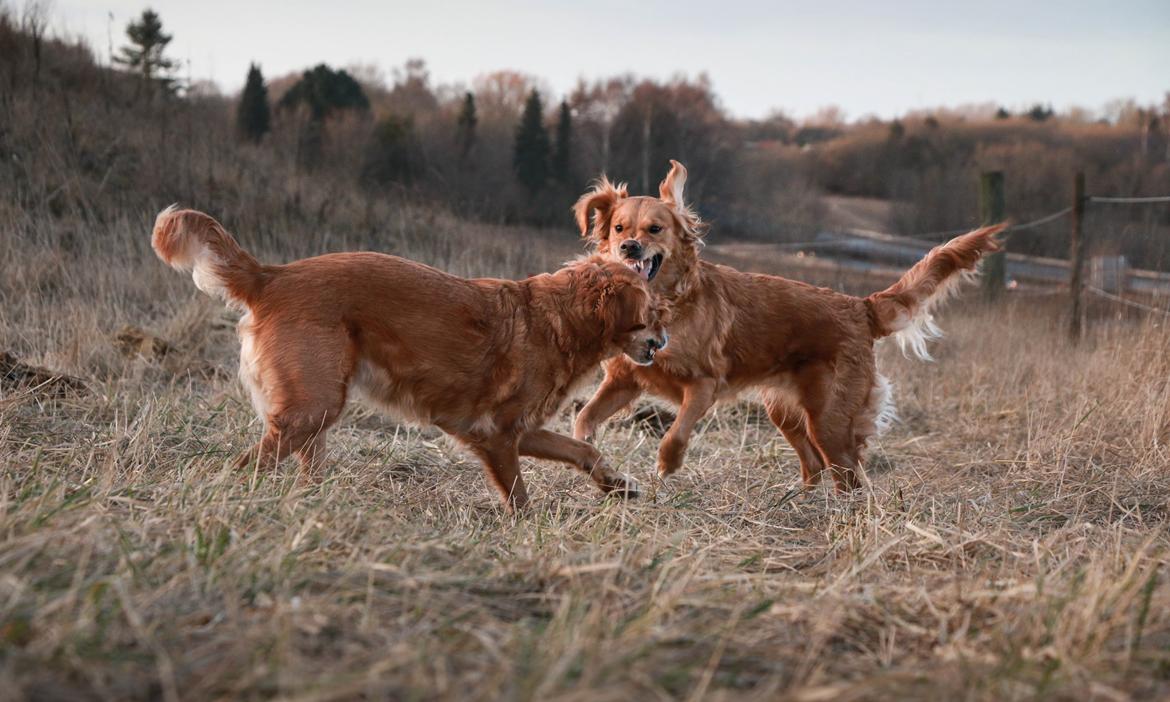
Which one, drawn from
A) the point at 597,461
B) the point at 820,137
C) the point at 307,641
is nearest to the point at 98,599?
the point at 307,641

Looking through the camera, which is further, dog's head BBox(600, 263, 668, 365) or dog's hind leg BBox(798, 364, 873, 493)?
dog's hind leg BBox(798, 364, 873, 493)

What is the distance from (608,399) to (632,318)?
→ 982 millimetres

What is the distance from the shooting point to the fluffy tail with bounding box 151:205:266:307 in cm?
405

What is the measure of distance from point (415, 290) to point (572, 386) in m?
0.97

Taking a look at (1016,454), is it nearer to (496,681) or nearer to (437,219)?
(496,681)

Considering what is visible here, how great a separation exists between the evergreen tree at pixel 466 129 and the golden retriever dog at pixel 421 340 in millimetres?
25094

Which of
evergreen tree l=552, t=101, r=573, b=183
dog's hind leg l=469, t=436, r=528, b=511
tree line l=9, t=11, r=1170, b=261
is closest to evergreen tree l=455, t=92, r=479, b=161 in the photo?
tree line l=9, t=11, r=1170, b=261

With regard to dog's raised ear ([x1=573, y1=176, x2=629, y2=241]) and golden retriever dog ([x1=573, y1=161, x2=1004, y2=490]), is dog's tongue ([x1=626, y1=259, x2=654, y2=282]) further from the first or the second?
dog's raised ear ([x1=573, y1=176, x2=629, y2=241])

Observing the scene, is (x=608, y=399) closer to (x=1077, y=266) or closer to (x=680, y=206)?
(x=680, y=206)

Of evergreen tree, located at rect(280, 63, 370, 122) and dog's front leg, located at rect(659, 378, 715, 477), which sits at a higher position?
evergreen tree, located at rect(280, 63, 370, 122)

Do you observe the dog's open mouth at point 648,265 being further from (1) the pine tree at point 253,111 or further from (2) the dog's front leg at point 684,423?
(1) the pine tree at point 253,111

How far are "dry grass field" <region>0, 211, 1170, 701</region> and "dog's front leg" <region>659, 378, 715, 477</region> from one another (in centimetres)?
15

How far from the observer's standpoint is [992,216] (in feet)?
42.1

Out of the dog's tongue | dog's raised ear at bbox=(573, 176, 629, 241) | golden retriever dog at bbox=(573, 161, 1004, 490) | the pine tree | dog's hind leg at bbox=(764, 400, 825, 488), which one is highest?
the pine tree
